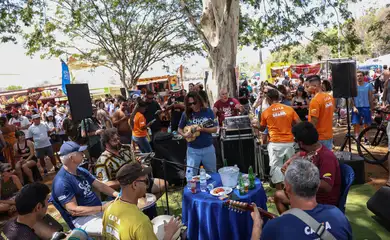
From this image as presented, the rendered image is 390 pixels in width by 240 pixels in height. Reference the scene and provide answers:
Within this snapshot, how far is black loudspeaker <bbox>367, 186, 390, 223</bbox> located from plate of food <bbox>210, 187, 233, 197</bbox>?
6.75ft

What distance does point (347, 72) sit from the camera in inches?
226

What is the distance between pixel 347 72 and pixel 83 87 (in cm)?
525

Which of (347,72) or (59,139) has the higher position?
→ (347,72)

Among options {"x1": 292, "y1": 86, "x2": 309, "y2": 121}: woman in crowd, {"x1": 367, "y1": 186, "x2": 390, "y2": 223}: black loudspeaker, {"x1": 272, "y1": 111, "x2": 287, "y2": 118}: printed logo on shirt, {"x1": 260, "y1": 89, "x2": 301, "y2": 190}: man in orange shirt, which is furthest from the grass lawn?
{"x1": 292, "y1": 86, "x2": 309, "y2": 121}: woman in crowd

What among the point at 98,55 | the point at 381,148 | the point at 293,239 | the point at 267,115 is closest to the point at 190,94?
the point at 267,115

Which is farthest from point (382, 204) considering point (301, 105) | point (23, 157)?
point (23, 157)

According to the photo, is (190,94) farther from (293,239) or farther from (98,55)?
(98,55)

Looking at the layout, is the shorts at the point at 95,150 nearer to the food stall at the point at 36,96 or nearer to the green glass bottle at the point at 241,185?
the green glass bottle at the point at 241,185

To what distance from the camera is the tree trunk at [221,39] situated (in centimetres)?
763

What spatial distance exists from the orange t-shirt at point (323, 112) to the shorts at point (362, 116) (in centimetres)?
353

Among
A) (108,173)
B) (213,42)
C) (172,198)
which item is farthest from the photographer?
(213,42)

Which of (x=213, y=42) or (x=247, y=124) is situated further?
(x=213, y=42)

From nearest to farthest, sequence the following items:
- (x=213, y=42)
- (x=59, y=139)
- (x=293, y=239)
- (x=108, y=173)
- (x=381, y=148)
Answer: (x=293, y=239) → (x=108, y=173) → (x=381, y=148) → (x=213, y=42) → (x=59, y=139)

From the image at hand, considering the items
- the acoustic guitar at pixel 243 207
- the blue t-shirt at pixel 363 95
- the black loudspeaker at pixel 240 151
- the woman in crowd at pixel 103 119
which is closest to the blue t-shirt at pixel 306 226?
the acoustic guitar at pixel 243 207
